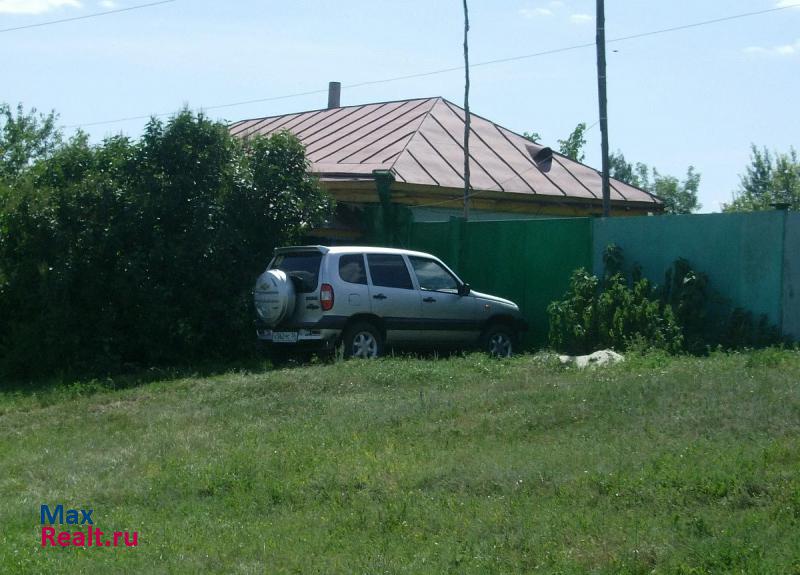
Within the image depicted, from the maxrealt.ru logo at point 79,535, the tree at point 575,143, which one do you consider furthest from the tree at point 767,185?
the maxrealt.ru logo at point 79,535

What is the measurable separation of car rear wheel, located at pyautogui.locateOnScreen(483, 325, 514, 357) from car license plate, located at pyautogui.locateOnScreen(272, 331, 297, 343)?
287 cm

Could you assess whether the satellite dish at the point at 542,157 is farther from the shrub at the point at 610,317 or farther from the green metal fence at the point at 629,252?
the shrub at the point at 610,317

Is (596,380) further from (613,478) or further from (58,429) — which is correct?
(58,429)

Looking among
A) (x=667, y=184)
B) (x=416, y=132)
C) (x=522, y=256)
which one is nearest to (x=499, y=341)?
(x=522, y=256)

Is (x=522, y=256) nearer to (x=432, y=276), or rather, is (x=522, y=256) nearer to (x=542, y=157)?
(x=432, y=276)

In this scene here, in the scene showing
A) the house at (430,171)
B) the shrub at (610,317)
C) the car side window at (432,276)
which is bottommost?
the shrub at (610,317)

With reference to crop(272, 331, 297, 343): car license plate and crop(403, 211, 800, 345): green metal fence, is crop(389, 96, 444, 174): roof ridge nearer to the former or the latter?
crop(403, 211, 800, 345): green metal fence

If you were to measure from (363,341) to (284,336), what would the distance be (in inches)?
41.2

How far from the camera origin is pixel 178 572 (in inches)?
241

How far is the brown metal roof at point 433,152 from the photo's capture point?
18.7 meters

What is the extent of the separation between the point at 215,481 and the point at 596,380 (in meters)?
4.20

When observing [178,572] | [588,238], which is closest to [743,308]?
[588,238]

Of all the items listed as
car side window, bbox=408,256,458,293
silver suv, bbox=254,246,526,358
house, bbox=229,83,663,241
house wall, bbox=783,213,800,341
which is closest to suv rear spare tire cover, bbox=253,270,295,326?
silver suv, bbox=254,246,526,358

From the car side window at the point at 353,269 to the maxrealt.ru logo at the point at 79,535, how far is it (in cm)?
654
